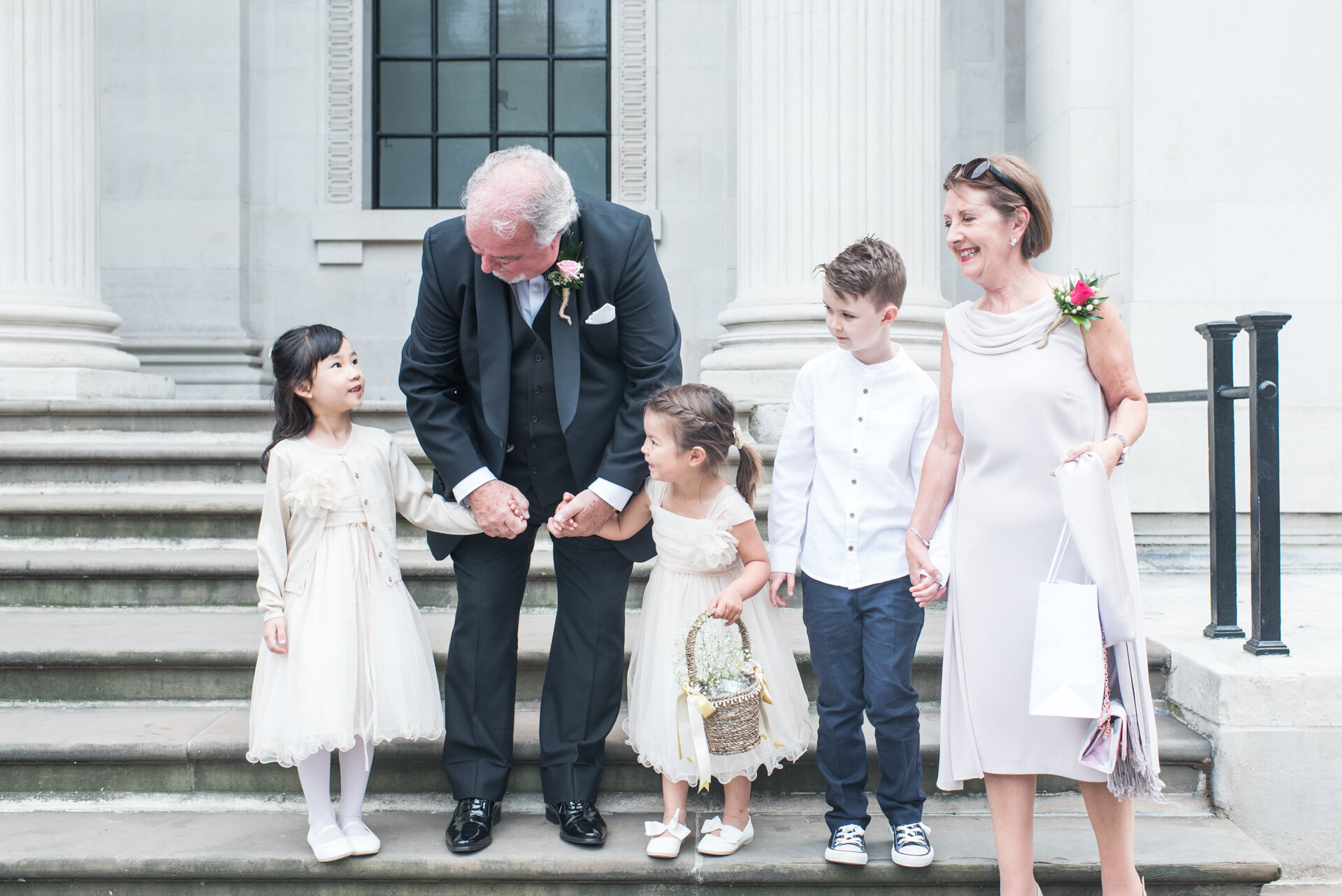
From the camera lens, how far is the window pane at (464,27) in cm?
795

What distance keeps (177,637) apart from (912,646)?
266 centimetres

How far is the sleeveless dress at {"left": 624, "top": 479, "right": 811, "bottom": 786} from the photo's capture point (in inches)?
112

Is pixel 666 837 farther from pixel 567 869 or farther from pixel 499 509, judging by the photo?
pixel 499 509

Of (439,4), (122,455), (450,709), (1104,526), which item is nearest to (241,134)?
(439,4)

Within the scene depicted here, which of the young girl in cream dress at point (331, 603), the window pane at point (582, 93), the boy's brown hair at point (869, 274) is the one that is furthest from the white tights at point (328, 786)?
the window pane at point (582, 93)

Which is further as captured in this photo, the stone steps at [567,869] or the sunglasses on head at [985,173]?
the stone steps at [567,869]

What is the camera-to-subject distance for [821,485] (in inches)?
113

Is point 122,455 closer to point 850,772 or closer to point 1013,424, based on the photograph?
point 850,772

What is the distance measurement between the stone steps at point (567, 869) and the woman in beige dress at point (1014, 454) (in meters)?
0.44

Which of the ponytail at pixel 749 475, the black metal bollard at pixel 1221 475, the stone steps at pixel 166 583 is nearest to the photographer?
the ponytail at pixel 749 475

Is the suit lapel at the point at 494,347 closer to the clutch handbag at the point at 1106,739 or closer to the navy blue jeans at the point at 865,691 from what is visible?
the navy blue jeans at the point at 865,691

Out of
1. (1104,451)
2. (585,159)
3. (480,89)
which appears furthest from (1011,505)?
(480,89)

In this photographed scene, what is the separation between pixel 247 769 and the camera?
3.33m

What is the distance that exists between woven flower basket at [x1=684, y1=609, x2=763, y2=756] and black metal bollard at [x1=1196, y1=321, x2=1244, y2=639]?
187cm
